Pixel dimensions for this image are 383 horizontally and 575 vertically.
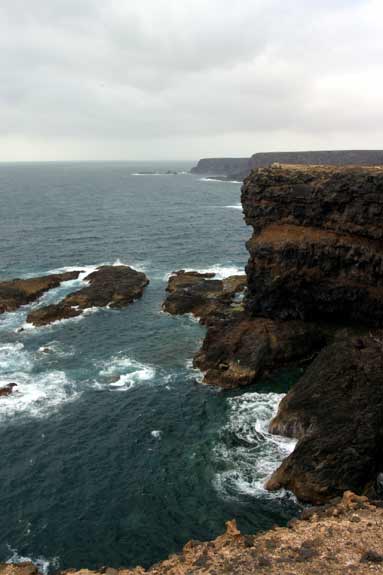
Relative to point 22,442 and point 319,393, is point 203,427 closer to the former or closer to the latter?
point 319,393

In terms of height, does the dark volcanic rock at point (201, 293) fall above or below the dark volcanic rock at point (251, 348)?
above

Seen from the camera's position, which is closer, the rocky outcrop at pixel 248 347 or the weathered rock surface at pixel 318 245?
the rocky outcrop at pixel 248 347

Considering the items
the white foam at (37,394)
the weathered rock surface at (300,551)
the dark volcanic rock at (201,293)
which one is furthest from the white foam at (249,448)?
the dark volcanic rock at (201,293)

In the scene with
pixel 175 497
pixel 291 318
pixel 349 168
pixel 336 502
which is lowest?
pixel 175 497

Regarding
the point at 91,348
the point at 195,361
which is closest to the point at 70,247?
the point at 91,348

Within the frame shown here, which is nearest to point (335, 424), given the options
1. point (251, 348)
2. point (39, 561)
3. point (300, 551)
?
point (300, 551)

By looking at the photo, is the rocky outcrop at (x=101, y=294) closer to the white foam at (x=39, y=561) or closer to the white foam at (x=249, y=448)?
the white foam at (x=249, y=448)
